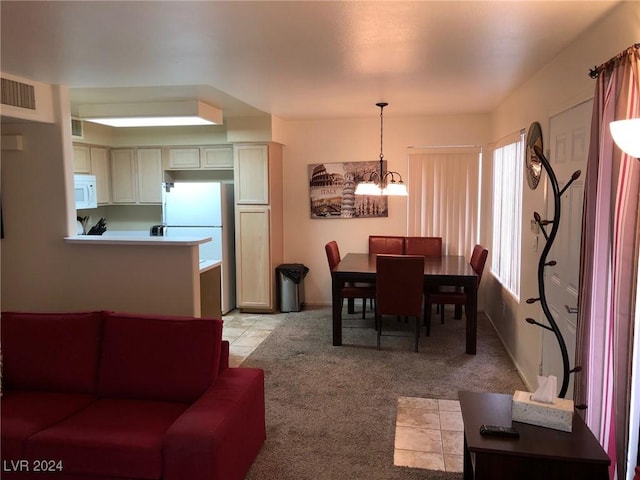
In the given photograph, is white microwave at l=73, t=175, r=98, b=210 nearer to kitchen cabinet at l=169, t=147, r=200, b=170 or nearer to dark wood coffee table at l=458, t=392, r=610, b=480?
kitchen cabinet at l=169, t=147, r=200, b=170

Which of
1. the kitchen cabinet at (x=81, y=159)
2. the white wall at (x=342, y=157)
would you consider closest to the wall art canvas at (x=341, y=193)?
the white wall at (x=342, y=157)

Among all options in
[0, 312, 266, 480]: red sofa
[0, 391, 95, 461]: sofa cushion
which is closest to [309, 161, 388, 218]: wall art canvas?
[0, 312, 266, 480]: red sofa

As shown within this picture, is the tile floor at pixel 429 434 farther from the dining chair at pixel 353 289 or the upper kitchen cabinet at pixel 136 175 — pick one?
the upper kitchen cabinet at pixel 136 175

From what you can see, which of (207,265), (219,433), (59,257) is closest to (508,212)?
(207,265)

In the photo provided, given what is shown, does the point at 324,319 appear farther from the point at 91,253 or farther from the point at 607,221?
the point at 607,221

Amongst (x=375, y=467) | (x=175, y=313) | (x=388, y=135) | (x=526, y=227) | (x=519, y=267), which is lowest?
(x=375, y=467)

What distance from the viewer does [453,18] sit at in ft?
7.52

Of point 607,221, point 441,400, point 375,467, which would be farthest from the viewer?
point 441,400

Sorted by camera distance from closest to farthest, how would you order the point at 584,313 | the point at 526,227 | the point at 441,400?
the point at 584,313, the point at 441,400, the point at 526,227

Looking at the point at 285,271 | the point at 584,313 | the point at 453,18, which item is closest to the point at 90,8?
the point at 453,18

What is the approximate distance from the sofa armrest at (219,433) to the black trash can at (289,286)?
3208mm

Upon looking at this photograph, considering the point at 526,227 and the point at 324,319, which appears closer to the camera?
the point at 526,227

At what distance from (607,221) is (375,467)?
5.67ft

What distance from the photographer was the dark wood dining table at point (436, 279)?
14.5 ft
